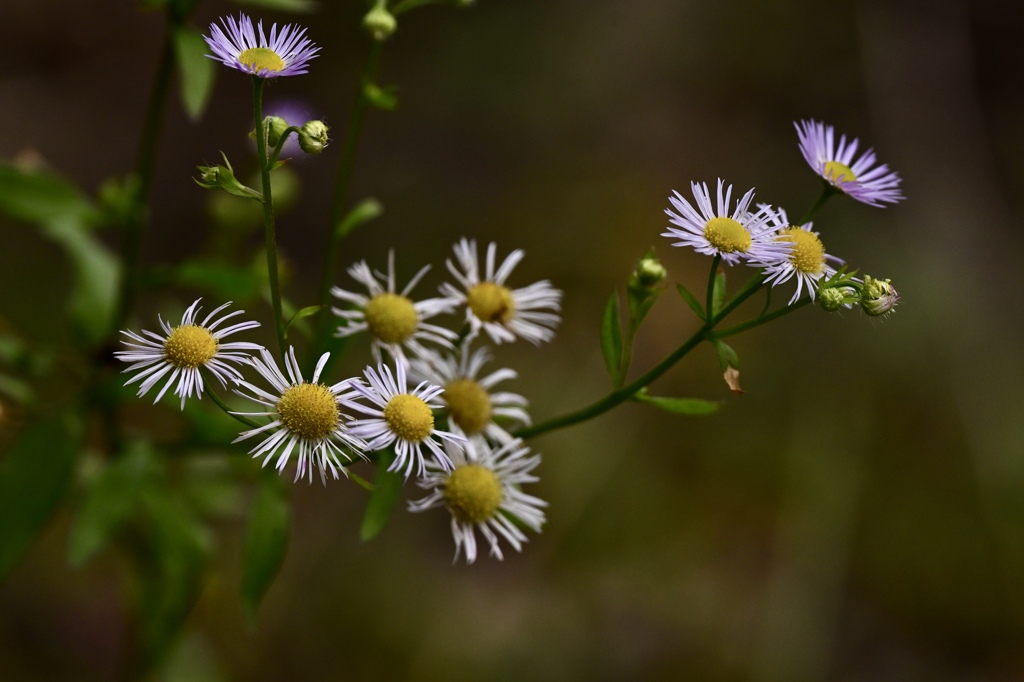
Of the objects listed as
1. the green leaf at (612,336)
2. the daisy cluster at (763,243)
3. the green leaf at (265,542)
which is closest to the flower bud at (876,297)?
the daisy cluster at (763,243)

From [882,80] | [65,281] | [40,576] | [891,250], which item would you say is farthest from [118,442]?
[882,80]

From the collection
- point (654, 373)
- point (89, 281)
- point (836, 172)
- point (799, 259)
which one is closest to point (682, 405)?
point (654, 373)

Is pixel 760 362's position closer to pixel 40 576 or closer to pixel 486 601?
pixel 486 601

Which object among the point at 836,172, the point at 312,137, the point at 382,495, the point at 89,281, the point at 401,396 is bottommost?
the point at 382,495

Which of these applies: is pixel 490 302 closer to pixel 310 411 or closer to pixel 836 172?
pixel 310 411

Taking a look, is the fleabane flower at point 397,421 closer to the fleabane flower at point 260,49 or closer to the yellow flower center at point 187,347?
the yellow flower center at point 187,347

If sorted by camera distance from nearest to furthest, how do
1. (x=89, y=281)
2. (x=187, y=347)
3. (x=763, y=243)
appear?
(x=187, y=347) → (x=763, y=243) → (x=89, y=281)

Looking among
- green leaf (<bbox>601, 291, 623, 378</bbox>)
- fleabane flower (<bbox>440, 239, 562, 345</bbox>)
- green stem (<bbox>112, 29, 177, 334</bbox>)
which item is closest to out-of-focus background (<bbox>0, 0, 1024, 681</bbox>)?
green stem (<bbox>112, 29, 177, 334</bbox>)

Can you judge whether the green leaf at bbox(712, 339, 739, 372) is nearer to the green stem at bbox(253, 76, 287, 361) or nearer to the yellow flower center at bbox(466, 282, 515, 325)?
the yellow flower center at bbox(466, 282, 515, 325)
